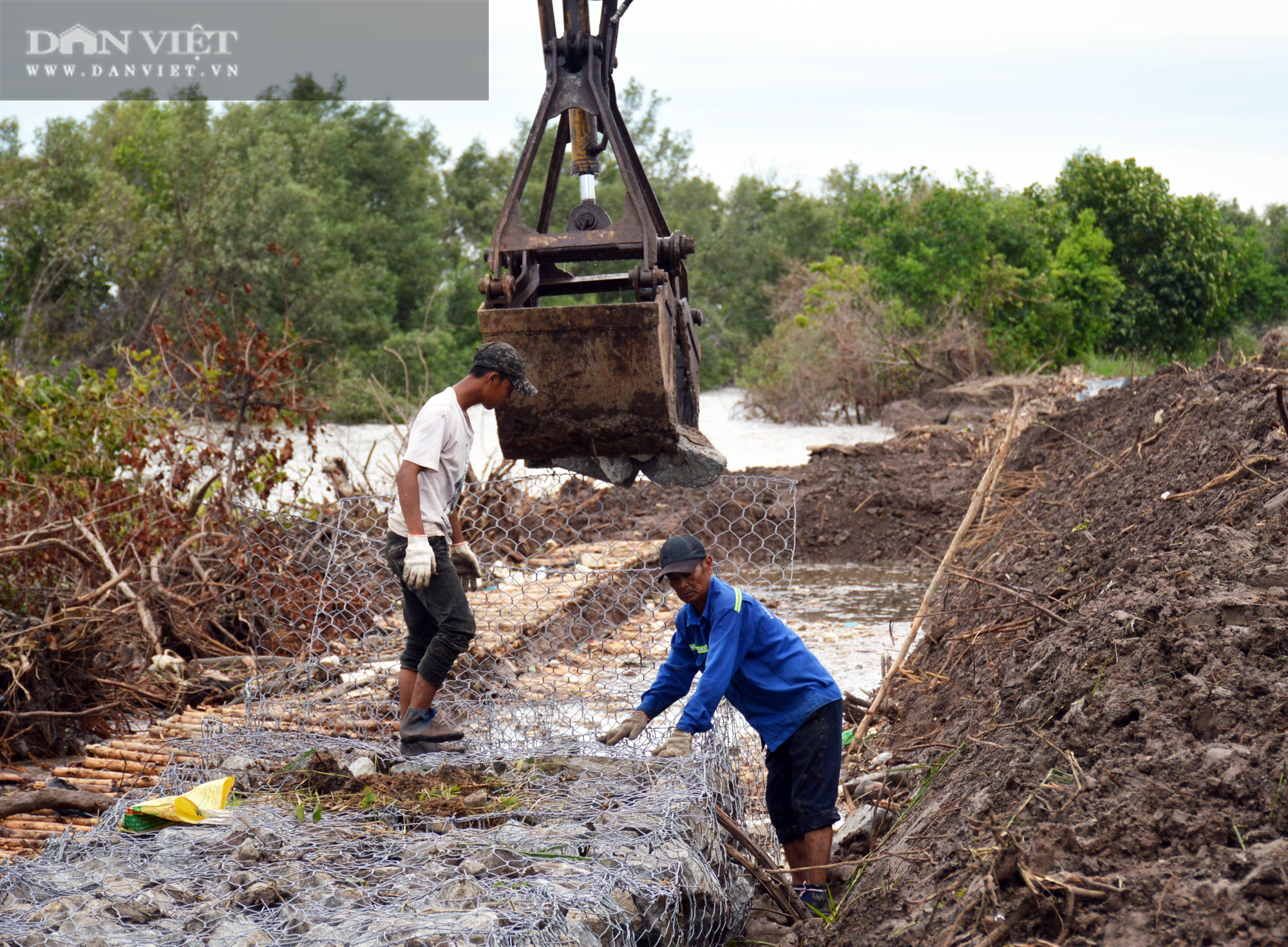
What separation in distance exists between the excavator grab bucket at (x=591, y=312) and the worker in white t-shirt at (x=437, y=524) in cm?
23

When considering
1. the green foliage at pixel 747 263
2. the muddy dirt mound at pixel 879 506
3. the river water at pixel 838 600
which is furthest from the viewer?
the green foliage at pixel 747 263

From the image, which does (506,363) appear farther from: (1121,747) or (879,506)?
(879,506)

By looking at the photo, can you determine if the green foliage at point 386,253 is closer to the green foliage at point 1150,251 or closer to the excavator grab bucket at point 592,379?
the green foliage at point 1150,251

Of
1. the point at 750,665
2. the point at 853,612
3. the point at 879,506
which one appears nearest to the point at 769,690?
the point at 750,665

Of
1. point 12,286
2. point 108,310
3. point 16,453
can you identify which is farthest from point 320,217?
point 16,453

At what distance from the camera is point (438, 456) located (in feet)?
12.8

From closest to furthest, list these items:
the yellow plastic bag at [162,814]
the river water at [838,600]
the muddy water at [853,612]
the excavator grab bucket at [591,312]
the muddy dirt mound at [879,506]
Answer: the yellow plastic bag at [162,814], the excavator grab bucket at [591,312], the muddy water at [853,612], the river water at [838,600], the muddy dirt mound at [879,506]

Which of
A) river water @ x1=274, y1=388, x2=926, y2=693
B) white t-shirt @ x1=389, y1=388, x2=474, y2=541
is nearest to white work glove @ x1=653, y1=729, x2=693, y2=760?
white t-shirt @ x1=389, y1=388, x2=474, y2=541

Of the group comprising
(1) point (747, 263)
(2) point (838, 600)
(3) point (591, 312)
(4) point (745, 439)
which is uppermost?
(1) point (747, 263)

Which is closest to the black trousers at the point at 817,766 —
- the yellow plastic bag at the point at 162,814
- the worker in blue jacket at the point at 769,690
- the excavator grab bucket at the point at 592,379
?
the worker in blue jacket at the point at 769,690

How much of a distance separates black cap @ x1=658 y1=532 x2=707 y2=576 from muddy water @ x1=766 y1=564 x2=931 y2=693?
8.82 feet

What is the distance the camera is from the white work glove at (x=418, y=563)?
3.75m

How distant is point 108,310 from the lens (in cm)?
2362

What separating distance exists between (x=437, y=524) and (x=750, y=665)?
128 cm
